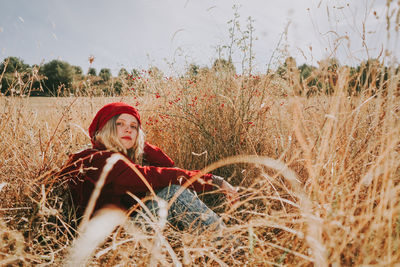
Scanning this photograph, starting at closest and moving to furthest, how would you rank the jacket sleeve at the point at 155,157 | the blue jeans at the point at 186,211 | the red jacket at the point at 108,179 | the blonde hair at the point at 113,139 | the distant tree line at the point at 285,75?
the distant tree line at the point at 285,75 < the blue jeans at the point at 186,211 < the red jacket at the point at 108,179 < the blonde hair at the point at 113,139 < the jacket sleeve at the point at 155,157

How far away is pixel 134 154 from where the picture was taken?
2.10 m

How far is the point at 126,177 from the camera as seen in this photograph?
62.2 inches

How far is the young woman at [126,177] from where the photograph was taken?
59.9 inches

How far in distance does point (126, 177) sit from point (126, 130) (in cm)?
49

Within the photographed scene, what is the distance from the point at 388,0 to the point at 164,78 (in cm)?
230

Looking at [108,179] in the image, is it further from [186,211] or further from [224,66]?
[224,66]

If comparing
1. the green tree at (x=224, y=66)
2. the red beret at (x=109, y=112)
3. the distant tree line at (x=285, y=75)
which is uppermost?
the green tree at (x=224, y=66)

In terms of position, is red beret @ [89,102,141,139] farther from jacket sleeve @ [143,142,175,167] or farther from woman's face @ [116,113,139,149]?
jacket sleeve @ [143,142,175,167]

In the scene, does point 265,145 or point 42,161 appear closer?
point 42,161

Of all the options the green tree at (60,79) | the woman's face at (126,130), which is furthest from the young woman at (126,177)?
the green tree at (60,79)

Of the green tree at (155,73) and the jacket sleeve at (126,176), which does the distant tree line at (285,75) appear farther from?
the jacket sleeve at (126,176)

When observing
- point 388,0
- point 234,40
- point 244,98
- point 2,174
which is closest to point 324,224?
point 388,0

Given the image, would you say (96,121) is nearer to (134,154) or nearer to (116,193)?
(134,154)

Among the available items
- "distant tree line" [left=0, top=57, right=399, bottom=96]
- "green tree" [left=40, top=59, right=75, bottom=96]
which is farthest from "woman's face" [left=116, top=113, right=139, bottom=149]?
"green tree" [left=40, top=59, right=75, bottom=96]
